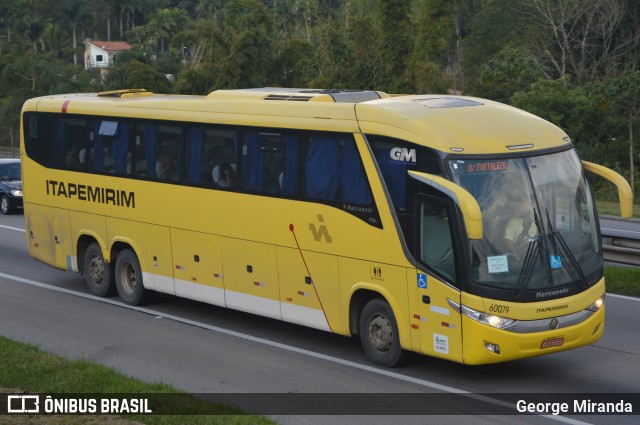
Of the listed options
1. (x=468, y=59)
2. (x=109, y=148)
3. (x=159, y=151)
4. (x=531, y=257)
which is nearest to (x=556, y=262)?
(x=531, y=257)

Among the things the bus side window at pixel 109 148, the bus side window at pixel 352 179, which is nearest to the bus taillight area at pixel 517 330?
the bus side window at pixel 352 179

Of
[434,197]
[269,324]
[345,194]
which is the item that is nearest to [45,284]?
[269,324]

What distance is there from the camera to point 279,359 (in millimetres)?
14039

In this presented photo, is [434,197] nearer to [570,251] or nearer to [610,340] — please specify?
[570,251]

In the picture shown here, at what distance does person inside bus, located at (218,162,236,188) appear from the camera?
15414 mm

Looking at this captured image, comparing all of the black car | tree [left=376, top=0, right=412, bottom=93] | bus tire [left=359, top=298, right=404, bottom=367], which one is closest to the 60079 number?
bus tire [left=359, top=298, right=404, bottom=367]

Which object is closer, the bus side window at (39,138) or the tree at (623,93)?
the bus side window at (39,138)

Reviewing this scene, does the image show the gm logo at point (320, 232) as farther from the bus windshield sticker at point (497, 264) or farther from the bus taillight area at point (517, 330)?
the bus windshield sticker at point (497, 264)

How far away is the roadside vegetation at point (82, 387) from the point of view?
1061 centimetres

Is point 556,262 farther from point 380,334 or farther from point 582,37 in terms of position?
point 582,37

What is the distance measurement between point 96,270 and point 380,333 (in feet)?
23.3

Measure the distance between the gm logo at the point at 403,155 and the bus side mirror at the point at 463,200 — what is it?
0.29 m

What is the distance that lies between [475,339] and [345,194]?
2.66 m

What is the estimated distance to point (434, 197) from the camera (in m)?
12.4
